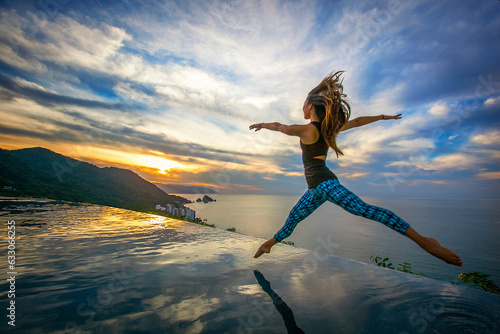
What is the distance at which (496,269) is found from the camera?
3275cm

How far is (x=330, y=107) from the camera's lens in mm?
2490

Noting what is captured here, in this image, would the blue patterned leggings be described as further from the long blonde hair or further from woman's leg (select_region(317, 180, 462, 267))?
the long blonde hair

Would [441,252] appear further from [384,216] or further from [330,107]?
[330,107]

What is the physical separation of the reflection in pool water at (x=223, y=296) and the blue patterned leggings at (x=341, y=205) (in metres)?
0.65

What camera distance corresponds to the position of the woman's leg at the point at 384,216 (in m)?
2.01

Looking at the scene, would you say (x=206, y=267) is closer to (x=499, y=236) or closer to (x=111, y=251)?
(x=111, y=251)

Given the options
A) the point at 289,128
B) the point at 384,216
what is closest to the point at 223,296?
the point at 384,216

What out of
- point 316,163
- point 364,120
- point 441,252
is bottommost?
point 441,252

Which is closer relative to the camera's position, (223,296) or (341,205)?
(223,296)

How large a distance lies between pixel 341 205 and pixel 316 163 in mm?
543

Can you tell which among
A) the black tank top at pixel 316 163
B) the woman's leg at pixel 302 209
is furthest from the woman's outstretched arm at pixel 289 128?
the woman's leg at pixel 302 209

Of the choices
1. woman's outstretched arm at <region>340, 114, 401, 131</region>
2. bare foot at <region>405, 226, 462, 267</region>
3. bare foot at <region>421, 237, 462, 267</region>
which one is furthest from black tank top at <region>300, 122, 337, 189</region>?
bare foot at <region>421, 237, 462, 267</region>

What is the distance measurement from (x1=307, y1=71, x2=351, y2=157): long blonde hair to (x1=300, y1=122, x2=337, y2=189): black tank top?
2.9 inches

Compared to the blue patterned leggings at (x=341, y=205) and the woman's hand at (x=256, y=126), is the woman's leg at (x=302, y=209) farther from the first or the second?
the woman's hand at (x=256, y=126)
